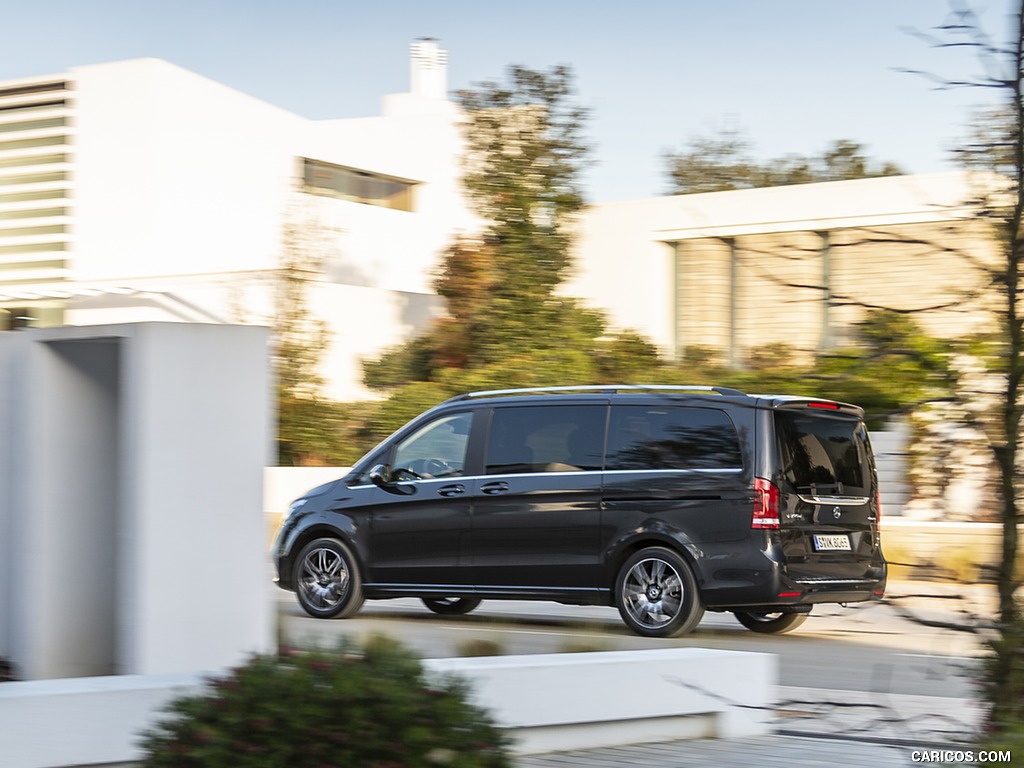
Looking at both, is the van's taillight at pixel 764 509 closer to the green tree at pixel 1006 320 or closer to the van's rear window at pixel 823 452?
the van's rear window at pixel 823 452

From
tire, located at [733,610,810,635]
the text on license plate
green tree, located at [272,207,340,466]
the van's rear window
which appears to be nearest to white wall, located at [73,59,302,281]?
green tree, located at [272,207,340,466]

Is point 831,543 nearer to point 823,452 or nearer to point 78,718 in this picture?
point 823,452

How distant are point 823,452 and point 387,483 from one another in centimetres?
374

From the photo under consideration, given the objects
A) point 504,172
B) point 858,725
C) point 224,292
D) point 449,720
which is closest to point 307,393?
point 224,292

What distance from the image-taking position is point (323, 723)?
4.54 meters

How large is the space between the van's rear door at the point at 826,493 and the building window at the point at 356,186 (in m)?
20.4

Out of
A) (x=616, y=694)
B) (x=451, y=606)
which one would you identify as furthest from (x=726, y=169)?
(x=616, y=694)

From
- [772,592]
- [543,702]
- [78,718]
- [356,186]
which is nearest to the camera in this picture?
[78,718]

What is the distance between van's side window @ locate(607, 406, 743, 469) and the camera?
456 inches

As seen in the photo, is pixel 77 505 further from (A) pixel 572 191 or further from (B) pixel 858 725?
(A) pixel 572 191

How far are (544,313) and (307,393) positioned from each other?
13.7 ft

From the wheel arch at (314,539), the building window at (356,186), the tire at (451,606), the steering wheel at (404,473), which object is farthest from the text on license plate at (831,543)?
the building window at (356,186)

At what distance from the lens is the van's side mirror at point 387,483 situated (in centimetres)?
1286

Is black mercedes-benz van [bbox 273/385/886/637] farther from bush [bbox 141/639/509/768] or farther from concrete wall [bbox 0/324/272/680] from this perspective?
bush [bbox 141/639/509/768]
